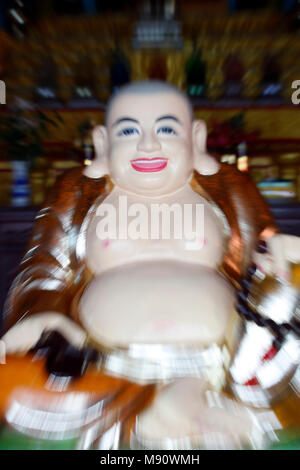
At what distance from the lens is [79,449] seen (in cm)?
84

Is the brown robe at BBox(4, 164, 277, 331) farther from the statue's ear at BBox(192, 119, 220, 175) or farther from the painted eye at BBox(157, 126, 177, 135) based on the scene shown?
the painted eye at BBox(157, 126, 177, 135)

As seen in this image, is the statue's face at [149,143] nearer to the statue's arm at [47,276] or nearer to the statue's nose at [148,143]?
the statue's nose at [148,143]

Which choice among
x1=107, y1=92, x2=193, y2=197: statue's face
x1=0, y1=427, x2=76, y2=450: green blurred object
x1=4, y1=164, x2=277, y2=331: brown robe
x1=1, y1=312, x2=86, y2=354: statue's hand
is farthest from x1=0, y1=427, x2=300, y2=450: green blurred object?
x1=107, y1=92, x2=193, y2=197: statue's face

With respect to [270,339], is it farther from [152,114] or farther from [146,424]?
[152,114]

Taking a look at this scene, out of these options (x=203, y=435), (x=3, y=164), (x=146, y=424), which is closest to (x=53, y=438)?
(x=146, y=424)

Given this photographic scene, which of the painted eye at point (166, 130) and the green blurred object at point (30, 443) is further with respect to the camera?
the painted eye at point (166, 130)

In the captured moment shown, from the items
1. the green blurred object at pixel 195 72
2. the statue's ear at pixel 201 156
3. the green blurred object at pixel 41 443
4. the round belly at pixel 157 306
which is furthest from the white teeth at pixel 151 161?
the green blurred object at pixel 195 72

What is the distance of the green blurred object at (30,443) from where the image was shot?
0.85 metres

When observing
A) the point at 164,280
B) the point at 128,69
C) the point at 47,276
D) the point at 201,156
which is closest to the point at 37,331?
the point at 47,276

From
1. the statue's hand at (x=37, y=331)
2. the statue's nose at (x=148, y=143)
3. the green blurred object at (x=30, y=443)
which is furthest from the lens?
the statue's nose at (x=148, y=143)

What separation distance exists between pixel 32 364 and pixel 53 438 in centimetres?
15

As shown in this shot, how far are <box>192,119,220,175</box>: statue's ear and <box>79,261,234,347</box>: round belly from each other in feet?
0.95

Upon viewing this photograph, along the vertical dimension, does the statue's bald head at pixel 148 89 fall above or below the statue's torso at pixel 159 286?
above

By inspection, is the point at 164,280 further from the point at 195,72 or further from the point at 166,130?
the point at 195,72
